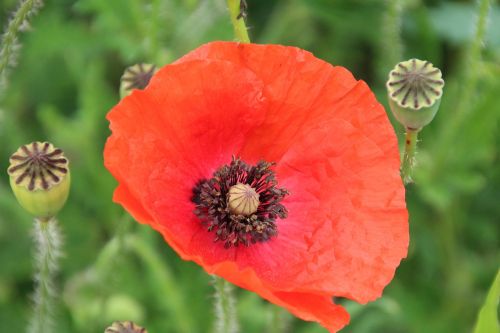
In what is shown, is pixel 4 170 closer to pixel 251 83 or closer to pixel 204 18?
pixel 204 18

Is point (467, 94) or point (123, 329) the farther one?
point (467, 94)

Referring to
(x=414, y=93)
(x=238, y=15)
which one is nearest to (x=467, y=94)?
(x=414, y=93)

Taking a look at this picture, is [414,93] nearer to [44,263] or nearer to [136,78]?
[136,78]

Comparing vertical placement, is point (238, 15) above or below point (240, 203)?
above

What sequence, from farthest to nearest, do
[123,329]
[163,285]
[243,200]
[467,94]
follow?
[467,94]
[163,285]
[243,200]
[123,329]

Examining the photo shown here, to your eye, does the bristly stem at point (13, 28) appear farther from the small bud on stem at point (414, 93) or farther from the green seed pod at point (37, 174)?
the small bud on stem at point (414, 93)

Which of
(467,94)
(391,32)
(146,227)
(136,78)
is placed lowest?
(136,78)

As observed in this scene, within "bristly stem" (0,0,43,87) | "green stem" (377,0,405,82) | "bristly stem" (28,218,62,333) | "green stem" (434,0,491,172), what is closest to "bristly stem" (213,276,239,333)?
"bristly stem" (28,218,62,333)
